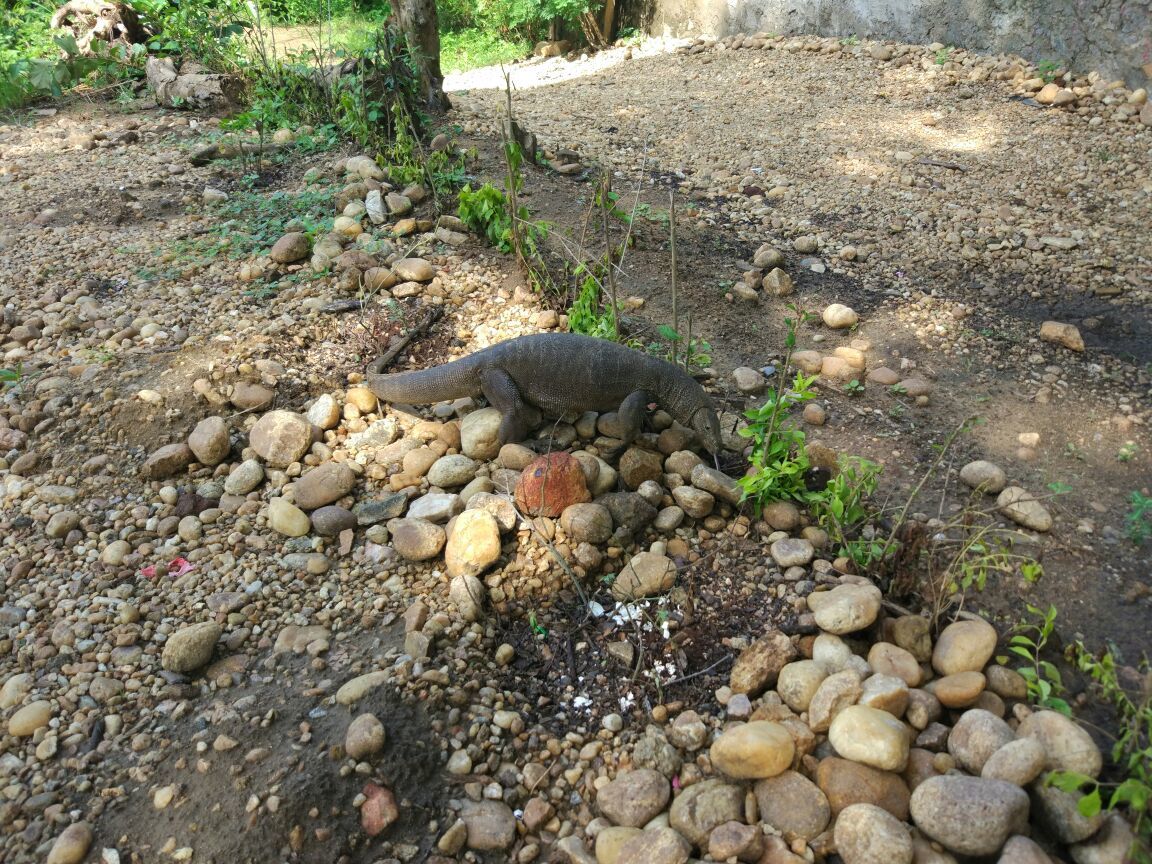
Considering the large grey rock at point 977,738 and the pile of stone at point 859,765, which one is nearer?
the pile of stone at point 859,765

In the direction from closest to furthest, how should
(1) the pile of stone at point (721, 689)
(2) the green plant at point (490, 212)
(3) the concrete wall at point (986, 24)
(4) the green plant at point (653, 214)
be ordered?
(1) the pile of stone at point (721, 689)
(2) the green plant at point (490, 212)
(4) the green plant at point (653, 214)
(3) the concrete wall at point (986, 24)

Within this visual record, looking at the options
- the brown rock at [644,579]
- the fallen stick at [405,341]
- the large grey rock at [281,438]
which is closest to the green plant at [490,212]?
the fallen stick at [405,341]

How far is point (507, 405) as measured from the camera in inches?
147

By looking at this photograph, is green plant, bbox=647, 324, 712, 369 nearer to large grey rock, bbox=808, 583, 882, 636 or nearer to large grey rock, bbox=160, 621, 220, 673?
large grey rock, bbox=808, 583, 882, 636

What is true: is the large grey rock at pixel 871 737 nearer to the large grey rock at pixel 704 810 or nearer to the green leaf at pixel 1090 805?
the large grey rock at pixel 704 810

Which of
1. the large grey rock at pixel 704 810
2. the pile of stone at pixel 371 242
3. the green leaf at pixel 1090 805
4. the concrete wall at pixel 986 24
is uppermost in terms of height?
the concrete wall at pixel 986 24

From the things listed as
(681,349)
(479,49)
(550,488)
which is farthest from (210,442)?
(479,49)

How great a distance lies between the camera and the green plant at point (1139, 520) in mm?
3113

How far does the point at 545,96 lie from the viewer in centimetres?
948

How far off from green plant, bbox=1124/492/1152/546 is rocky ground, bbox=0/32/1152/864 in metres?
0.05

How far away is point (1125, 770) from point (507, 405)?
268 centimetres

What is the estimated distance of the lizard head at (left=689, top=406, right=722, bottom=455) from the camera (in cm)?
359

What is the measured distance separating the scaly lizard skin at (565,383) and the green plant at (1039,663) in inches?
59.6

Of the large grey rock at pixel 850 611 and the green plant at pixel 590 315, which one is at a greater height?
the green plant at pixel 590 315
